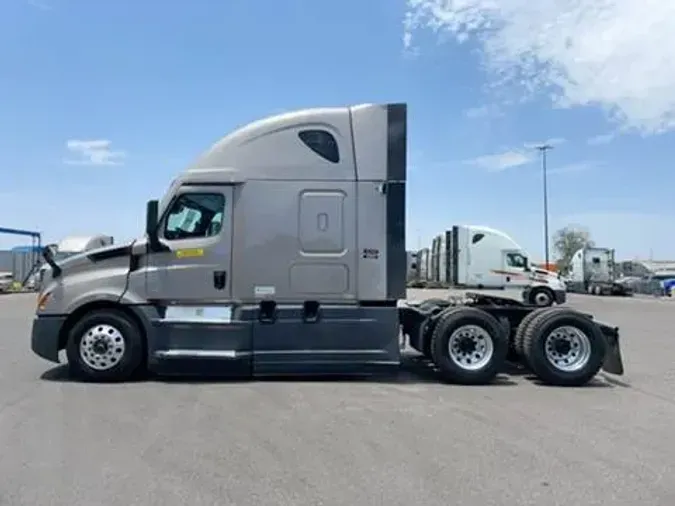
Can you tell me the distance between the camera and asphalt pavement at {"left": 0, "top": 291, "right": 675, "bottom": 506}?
213 inches

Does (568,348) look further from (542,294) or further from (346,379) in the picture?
(542,294)

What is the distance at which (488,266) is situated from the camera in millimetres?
32875

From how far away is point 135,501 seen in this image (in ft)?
16.9

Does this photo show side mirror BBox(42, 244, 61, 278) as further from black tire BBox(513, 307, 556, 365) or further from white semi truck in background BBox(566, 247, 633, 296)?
white semi truck in background BBox(566, 247, 633, 296)

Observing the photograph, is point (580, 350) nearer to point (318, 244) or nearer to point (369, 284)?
point (369, 284)

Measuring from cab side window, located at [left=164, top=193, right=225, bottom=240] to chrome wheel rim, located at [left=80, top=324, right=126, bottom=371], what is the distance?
164 cm

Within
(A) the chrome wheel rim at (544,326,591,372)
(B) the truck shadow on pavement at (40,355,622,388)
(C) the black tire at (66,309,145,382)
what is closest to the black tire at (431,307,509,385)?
(B) the truck shadow on pavement at (40,355,622,388)

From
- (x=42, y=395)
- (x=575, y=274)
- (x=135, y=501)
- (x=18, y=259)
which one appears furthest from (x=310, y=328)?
(x=18, y=259)

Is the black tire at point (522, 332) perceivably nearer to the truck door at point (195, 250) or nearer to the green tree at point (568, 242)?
the truck door at point (195, 250)

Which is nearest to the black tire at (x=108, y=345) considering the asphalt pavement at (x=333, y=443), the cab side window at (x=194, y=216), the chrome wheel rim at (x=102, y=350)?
A: the chrome wheel rim at (x=102, y=350)

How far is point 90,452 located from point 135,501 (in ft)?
4.87

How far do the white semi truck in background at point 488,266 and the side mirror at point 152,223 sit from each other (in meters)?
23.4

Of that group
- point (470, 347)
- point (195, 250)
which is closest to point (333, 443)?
point (470, 347)

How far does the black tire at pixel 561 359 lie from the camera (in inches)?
419
